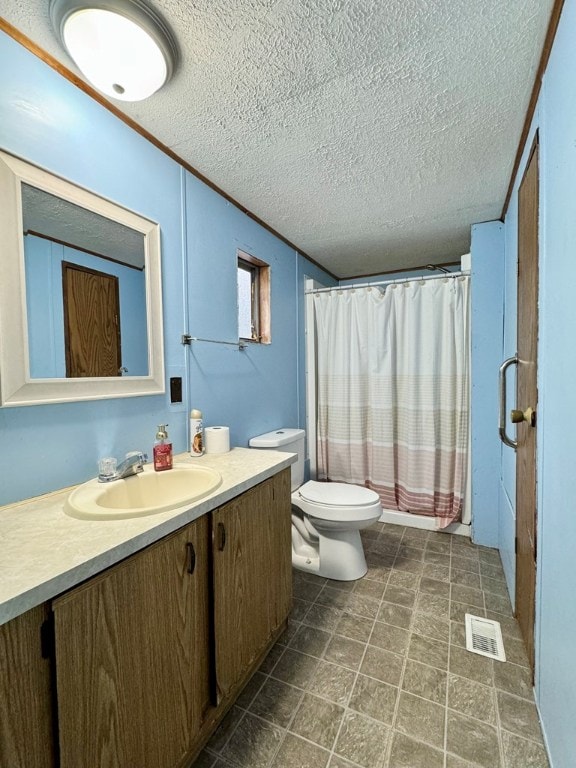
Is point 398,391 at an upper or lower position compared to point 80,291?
lower

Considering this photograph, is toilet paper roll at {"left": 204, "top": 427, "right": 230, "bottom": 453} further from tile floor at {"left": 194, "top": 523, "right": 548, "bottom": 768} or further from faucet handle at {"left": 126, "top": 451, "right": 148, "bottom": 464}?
tile floor at {"left": 194, "top": 523, "right": 548, "bottom": 768}

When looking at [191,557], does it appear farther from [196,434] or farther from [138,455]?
[196,434]

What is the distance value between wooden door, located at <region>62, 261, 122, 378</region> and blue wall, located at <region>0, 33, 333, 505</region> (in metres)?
0.14

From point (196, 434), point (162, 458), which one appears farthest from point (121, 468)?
point (196, 434)

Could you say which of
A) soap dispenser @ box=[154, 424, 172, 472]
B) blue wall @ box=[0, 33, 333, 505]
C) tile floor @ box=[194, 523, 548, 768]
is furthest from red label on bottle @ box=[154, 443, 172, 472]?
tile floor @ box=[194, 523, 548, 768]

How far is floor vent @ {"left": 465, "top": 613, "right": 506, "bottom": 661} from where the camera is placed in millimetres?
1299

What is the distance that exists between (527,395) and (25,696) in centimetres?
162

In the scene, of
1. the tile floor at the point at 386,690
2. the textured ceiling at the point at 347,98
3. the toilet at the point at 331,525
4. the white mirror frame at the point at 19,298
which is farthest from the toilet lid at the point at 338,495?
the textured ceiling at the point at 347,98

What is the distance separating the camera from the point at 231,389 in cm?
180

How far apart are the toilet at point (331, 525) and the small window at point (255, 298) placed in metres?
0.71

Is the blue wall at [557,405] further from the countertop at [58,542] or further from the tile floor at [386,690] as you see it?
the countertop at [58,542]

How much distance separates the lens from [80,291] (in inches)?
42.8

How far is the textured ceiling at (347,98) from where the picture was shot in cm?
88

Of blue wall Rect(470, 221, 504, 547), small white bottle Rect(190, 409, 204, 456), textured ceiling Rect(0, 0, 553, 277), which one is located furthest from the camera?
blue wall Rect(470, 221, 504, 547)
